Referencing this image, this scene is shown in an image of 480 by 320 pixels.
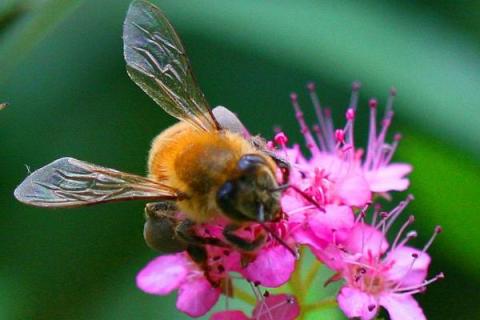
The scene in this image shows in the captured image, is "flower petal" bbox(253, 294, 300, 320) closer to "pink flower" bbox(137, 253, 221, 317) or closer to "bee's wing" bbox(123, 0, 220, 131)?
"pink flower" bbox(137, 253, 221, 317)

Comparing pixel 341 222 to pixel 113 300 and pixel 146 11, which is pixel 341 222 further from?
pixel 113 300

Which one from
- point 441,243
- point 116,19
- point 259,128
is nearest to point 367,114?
point 259,128

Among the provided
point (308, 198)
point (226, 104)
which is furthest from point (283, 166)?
point (226, 104)

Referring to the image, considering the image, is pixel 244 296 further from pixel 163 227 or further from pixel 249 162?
pixel 249 162

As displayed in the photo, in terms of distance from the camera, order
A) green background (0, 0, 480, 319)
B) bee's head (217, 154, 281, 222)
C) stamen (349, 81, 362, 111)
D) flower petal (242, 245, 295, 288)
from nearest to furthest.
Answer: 1. bee's head (217, 154, 281, 222)
2. flower petal (242, 245, 295, 288)
3. stamen (349, 81, 362, 111)
4. green background (0, 0, 480, 319)

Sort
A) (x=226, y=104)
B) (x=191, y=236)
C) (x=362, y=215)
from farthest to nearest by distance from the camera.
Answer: (x=226, y=104)
(x=362, y=215)
(x=191, y=236)

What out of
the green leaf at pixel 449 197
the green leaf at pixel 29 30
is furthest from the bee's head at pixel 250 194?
the green leaf at pixel 449 197

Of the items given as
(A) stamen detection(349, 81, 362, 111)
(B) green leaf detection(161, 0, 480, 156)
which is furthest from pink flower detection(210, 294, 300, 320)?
(B) green leaf detection(161, 0, 480, 156)
